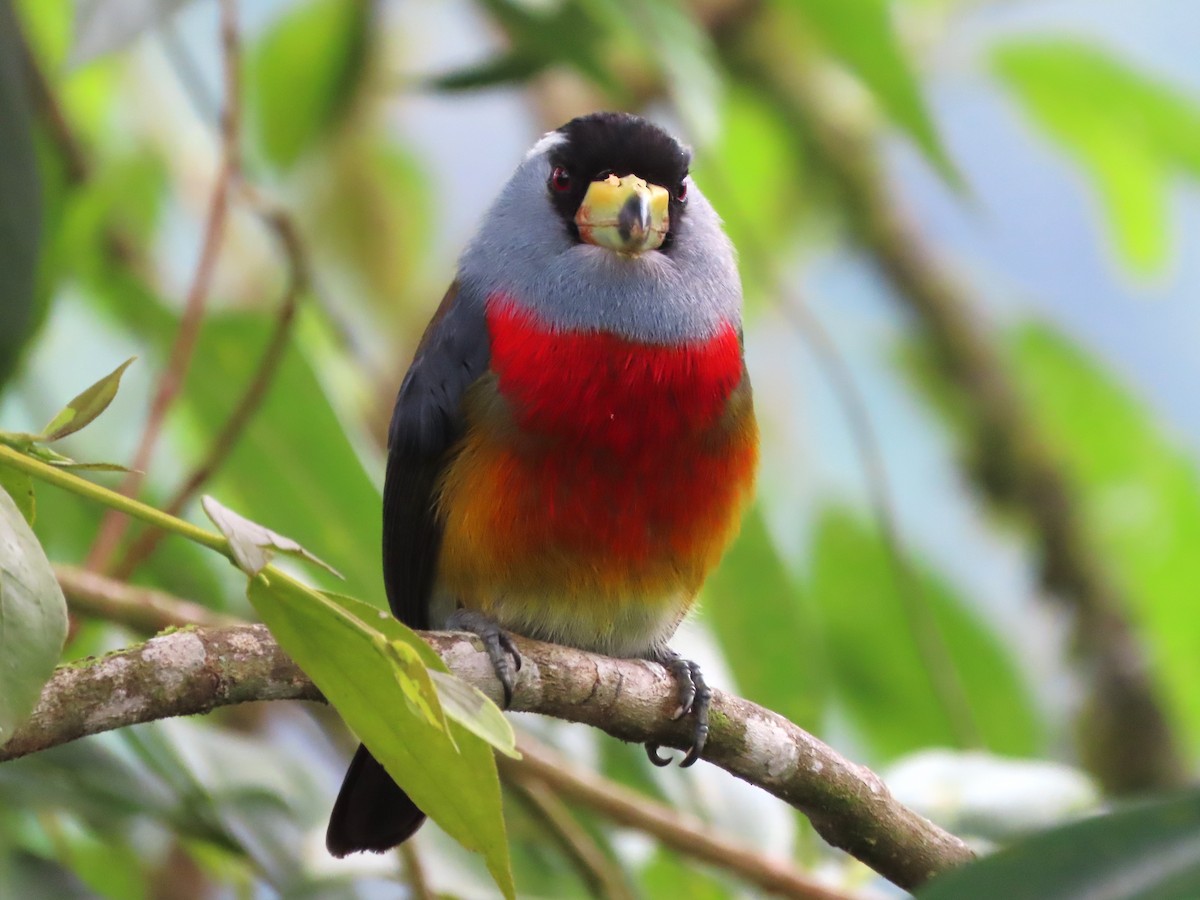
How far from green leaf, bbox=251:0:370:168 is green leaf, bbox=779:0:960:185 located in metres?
1.38

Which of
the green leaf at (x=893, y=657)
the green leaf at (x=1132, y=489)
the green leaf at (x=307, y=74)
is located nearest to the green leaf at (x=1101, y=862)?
the green leaf at (x=893, y=657)

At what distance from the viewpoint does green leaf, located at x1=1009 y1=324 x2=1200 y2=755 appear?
474cm

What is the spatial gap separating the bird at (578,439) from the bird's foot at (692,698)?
1 cm

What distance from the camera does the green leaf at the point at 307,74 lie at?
157 inches

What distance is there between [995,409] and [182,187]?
8.98ft

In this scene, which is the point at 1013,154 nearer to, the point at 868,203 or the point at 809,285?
the point at 809,285

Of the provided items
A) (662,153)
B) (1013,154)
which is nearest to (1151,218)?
(1013,154)

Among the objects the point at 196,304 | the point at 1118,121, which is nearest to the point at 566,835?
the point at 196,304

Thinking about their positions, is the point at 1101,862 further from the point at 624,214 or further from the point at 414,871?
the point at 624,214

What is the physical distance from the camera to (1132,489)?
4895 mm

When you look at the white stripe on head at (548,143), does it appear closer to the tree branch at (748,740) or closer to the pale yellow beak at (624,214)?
the pale yellow beak at (624,214)

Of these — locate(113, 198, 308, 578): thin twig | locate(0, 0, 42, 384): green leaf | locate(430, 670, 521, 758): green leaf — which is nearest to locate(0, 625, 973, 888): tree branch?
locate(430, 670, 521, 758): green leaf

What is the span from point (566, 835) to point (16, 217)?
1229 mm

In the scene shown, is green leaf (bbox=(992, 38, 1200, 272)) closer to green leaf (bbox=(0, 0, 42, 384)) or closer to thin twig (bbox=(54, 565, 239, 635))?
thin twig (bbox=(54, 565, 239, 635))
